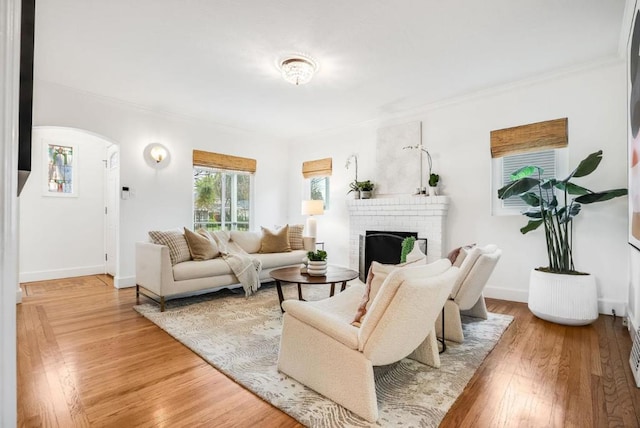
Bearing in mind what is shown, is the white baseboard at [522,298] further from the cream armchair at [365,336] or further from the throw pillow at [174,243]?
the throw pillow at [174,243]

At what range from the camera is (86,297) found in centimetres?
405

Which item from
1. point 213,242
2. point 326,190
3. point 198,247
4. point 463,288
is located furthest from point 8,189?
point 326,190

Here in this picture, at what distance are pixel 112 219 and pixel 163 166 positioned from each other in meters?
1.29

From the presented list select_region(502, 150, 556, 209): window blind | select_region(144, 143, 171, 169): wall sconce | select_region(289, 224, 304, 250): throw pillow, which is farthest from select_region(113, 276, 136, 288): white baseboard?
select_region(502, 150, 556, 209): window blind

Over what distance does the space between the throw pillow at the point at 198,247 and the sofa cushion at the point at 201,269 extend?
79 mm

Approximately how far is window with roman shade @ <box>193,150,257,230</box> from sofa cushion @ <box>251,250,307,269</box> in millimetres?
1599

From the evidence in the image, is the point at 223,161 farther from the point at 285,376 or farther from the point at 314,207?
the point at 285,376

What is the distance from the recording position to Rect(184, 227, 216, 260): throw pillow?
3.92m

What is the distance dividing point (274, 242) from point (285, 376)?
116 inches

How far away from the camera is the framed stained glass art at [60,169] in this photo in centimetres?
518

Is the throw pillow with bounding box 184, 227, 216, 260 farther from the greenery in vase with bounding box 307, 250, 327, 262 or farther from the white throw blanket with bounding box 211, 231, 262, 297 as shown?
the greenery in vase with bounding box 307, 250, 327, 262

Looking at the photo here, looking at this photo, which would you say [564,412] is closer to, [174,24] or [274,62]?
[274,62]

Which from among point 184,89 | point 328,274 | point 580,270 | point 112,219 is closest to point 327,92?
point 184,89

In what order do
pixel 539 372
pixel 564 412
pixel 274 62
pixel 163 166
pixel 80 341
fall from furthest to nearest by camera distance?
pixel 163 166, pixel 274 62, pixel 80 341, pixel 539 372, pixel 564 412
